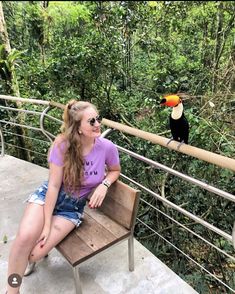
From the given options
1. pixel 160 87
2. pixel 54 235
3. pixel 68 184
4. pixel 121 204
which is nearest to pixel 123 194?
pixel 121 204

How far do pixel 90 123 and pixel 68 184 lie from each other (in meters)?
0.37

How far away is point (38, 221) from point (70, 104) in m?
0.66

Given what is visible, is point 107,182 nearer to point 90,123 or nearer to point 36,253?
point 90,123

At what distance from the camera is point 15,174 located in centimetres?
321

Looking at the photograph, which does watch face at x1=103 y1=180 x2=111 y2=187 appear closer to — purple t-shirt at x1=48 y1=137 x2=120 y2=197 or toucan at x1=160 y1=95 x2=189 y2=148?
purple t-shirt at x1=48 y1=137 x2=120 y2=197

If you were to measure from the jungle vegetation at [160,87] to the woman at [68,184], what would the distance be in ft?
3.89

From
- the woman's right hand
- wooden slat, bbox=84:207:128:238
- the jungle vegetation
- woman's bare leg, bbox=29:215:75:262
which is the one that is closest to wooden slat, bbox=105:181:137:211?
wooden slat, bbox=84:207:128:238

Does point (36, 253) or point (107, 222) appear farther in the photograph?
point (107, 222)

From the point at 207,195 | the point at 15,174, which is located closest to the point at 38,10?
the point at 15,174

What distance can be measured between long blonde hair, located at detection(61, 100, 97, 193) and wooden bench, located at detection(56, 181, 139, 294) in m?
0.25

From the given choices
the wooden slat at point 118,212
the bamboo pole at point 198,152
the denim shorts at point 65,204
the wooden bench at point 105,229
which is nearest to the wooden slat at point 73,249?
the wooden bench at point 105,229

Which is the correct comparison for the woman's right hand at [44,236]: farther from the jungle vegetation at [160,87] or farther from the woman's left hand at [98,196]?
the jungle vegetation at [160,87]

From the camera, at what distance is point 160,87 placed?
442 cm

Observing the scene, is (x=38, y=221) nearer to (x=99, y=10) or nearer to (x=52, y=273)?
(x=52, y=273)
